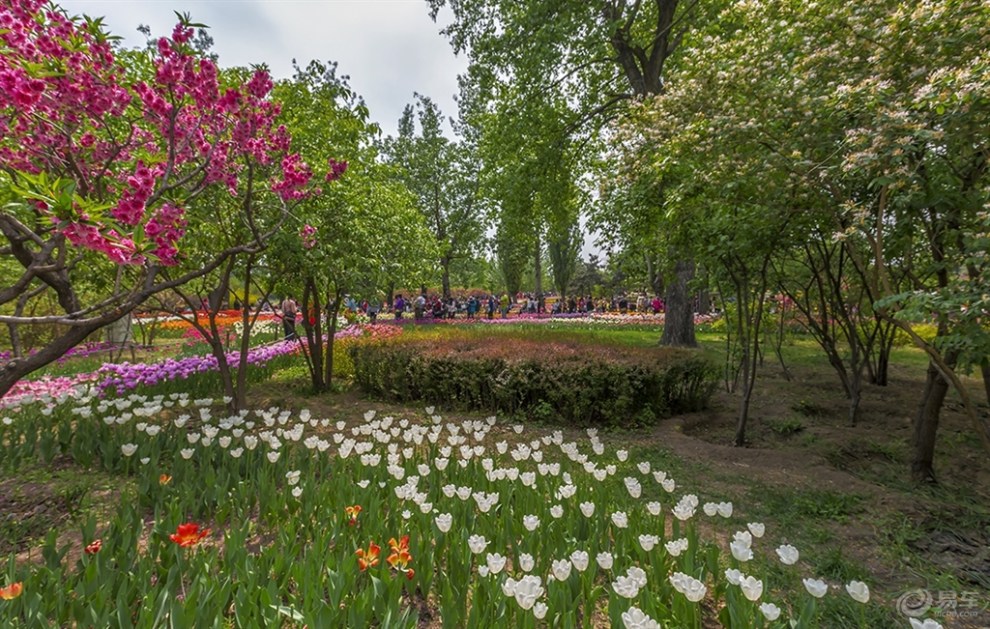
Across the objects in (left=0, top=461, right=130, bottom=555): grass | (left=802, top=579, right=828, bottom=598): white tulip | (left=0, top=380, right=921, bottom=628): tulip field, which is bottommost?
(left=0, top=461, right=130, bottom=555): grass

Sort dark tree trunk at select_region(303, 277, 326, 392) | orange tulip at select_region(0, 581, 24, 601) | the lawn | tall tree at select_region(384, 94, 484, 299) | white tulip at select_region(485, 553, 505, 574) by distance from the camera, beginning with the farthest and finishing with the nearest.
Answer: tall tree at select_region(384, 94, 484, 299), dark tree trunk at select_region(303, 277, 326, 392), white tulip at select_region(485, 553, 505, 574), the lawn, orange tulip at select_region(0, 581, 24, 601)

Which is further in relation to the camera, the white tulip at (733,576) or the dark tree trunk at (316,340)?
the dark tree trunk at (316,340)

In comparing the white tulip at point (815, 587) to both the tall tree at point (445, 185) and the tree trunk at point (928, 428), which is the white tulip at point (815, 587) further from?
the tall tree at point (445, 185)

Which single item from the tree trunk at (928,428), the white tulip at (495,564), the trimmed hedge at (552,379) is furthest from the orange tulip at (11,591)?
the tree trunk at (928,428)

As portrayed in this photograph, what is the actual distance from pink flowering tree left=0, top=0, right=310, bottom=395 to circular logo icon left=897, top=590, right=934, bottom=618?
3.94 metres

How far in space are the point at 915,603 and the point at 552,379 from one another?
3.95m

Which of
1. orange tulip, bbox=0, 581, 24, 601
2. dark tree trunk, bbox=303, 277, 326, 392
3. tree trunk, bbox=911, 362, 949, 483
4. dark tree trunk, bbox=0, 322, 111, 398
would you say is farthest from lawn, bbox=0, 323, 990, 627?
dark tree trunk, bbox=303, 277, 326, 392

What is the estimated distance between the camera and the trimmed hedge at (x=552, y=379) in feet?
19.8

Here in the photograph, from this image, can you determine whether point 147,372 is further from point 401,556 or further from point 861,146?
point 861,146

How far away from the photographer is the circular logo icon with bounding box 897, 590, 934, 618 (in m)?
2.42

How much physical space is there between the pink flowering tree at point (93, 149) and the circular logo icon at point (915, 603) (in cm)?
394

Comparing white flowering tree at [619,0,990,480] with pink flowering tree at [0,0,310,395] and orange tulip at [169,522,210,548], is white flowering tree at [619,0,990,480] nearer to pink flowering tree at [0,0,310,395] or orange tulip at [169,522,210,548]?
pink flowering tree at [0,0,310,395]

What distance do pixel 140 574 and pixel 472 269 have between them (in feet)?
121

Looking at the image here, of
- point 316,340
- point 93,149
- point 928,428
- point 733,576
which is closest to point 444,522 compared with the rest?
point 733,576
